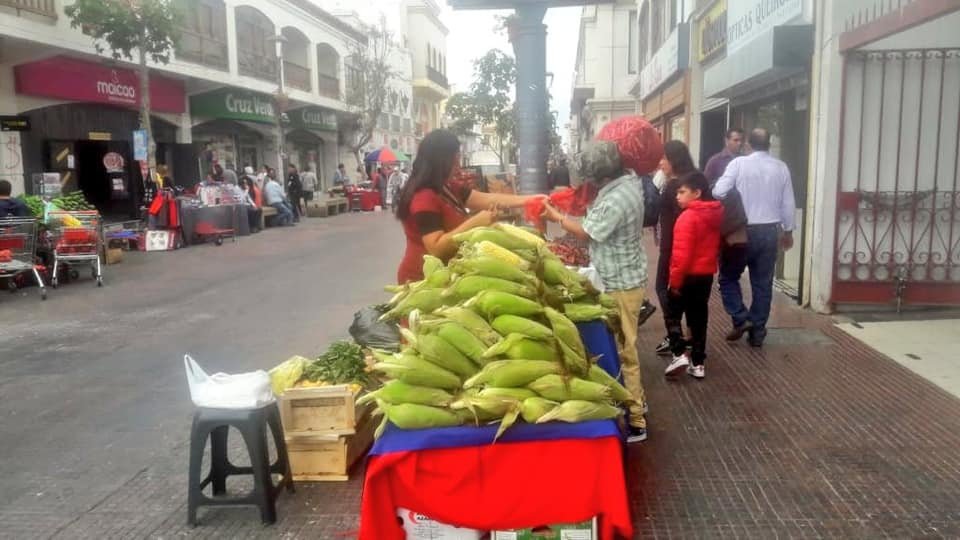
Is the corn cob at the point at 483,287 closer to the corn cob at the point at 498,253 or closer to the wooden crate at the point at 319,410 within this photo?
the corn cob at the point at 498,253

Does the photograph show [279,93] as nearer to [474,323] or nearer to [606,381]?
[474,323]

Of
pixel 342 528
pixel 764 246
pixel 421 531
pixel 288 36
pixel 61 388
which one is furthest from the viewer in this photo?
pixel 288 36

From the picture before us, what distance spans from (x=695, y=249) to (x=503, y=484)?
3095mm

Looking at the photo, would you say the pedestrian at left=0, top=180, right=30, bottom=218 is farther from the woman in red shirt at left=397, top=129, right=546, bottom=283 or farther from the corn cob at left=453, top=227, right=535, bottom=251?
the corn cob at left=453, top=227, right=535, bottom=251

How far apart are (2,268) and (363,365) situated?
7.86 meters

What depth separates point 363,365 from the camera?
15.2 ft

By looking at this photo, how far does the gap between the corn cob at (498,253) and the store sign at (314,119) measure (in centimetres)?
2888

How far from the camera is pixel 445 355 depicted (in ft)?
10.5

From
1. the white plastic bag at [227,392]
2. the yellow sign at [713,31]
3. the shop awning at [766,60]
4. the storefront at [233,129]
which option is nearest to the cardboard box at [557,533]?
the white plastic bag at [227,392]

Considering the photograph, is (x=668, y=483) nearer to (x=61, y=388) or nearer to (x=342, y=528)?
(x=342, y=528)

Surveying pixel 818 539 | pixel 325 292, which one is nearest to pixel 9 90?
pixel 325 292

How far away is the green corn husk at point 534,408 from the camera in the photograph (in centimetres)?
297

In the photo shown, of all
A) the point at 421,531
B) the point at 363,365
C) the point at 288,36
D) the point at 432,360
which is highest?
the point at 288,36

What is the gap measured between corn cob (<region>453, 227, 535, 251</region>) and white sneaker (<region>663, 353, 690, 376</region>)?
2466mm
